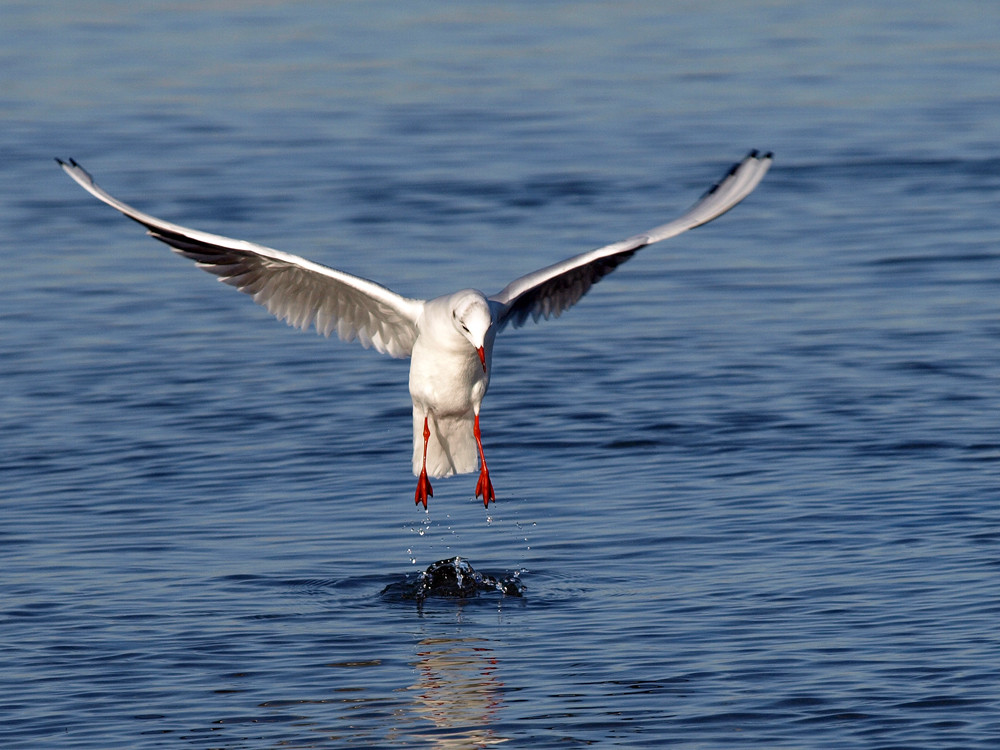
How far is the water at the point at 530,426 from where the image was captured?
9.36 meters

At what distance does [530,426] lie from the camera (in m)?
14.2

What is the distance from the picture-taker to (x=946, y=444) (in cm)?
1309

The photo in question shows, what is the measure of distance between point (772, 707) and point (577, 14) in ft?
87.5

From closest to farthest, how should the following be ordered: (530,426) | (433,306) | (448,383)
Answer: (433,306) → (448,383) → (530,426)

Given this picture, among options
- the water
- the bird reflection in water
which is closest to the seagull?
the water

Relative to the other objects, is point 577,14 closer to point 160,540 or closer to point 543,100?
point 543,100

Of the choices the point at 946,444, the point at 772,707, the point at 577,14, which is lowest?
the point at 772,707

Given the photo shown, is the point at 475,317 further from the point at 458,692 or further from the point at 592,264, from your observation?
the point at 458,692

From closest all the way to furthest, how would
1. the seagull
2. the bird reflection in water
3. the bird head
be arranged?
1. the bird reflection in water
2. the bird head
3. the seagull

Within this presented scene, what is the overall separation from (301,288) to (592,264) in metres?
1.87

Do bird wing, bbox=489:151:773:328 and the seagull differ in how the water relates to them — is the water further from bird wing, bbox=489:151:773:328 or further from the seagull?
bird wing, bbox=489:151:773:328

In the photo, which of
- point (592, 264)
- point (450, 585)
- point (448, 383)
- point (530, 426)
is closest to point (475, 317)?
point (448, 383)

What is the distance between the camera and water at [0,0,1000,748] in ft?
30.7

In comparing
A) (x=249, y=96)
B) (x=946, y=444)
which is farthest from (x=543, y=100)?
(x=946, y=444)
